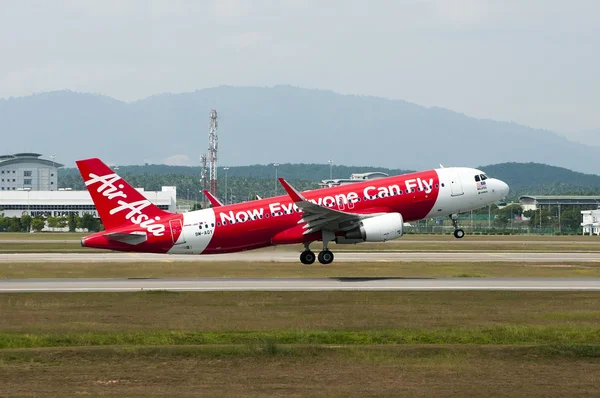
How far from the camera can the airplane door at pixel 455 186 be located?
56.5m

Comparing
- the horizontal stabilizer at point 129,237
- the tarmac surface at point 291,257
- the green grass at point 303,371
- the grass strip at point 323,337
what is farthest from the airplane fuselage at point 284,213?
the green grass at point 303,371

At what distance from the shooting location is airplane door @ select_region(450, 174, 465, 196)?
185 feet

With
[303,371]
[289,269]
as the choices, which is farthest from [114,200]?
[303,371]

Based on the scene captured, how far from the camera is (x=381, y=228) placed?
52.9 m

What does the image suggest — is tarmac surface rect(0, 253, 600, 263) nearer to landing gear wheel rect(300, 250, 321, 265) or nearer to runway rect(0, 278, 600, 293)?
landing gear wheel rect(300, 250, 321, 265)

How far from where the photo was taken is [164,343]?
2975 centimetres

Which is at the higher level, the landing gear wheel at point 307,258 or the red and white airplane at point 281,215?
the red and white airplane at point 281,215

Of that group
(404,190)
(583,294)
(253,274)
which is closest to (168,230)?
(253,274)

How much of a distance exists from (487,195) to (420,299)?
60.4 ft

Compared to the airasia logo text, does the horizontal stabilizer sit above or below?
below

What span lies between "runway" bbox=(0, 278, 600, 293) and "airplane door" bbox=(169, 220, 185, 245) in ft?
8.83

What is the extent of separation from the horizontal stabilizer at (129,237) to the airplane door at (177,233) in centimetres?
182

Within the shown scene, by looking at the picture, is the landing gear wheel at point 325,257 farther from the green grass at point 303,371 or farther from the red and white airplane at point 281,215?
the green grass at point 303,371

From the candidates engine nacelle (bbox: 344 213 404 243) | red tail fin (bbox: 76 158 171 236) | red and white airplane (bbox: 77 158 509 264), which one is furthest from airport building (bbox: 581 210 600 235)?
red tail fin (bbox: 76 158 171 236)
